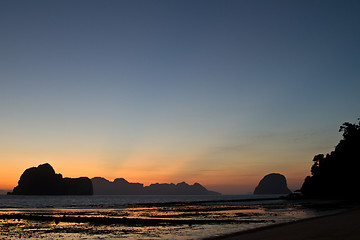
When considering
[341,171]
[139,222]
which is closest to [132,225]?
[139,222]

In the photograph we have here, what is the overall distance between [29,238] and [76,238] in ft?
12.2

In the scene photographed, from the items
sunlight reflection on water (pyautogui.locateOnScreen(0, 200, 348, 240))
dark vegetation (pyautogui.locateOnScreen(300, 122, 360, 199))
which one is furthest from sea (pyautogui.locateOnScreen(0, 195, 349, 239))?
dark vegetation (pyautogui.locateOnScreen(300, 122, 360, 199))

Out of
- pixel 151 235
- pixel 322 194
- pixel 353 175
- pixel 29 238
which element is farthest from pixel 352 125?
pixel 29 238

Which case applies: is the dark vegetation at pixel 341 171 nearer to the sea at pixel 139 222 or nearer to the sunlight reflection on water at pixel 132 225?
the sea at pixel 139 222

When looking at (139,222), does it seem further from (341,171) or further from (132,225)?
(341,171)

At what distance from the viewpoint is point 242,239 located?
1788 centimetres

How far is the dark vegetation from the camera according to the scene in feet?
337

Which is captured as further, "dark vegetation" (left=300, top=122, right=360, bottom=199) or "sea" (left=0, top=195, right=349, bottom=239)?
"dark vegetation" (left=300, top=122, right=360, bottom=199)

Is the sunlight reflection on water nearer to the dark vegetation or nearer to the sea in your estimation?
the sea

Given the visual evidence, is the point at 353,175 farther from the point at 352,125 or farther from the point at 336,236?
the point at 336,236

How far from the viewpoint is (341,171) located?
4345 inches

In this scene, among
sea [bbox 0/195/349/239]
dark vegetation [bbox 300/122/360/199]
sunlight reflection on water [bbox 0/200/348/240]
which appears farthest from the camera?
dark vegetation [bbox 300/122/360/199]

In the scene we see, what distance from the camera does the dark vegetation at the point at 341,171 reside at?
103 metres

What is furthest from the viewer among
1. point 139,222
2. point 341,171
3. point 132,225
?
point 341,171
